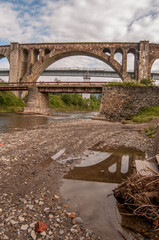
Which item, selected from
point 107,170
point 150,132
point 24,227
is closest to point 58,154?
point 107,170

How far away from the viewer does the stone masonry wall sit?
79.1 ft

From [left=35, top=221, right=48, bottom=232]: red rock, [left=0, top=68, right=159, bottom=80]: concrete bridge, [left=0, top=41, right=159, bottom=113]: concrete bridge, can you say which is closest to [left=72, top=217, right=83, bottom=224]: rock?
[left=35, top=221, right=48, bottom=232]: red rock

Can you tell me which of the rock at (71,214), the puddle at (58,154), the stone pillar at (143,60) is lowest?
the rock at (71,214)

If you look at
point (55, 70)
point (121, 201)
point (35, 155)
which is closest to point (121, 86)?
point (35, 155)

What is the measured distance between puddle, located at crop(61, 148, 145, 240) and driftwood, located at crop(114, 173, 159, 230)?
30 cm

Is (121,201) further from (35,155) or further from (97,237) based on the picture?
(35,155)

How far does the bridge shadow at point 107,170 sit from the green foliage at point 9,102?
3548cm

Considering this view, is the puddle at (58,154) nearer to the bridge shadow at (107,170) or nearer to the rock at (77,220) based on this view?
the bridge shadow at (107,170)

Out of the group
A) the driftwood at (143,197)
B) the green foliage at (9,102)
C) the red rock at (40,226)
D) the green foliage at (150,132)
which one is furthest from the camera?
the green foliage at (9,102)

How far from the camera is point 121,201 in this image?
3.51 meters

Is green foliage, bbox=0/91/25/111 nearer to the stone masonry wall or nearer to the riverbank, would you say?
the stone masonry wall

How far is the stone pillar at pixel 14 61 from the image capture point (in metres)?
45.6

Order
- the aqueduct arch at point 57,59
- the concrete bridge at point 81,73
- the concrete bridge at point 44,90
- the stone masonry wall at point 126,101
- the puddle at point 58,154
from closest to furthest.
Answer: the puddle at point 58,154
the stone masonry wall at point 126,101
the concrete bridge at point 44,90
the aqueduct arch at point 57,59
the concrete bridge at point 81,73

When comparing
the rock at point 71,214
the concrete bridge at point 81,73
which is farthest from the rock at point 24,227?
the concrete bridge at point 81,73
